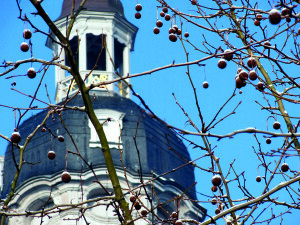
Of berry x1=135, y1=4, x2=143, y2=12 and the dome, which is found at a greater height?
the dome

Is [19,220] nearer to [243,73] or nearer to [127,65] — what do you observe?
[127,65]

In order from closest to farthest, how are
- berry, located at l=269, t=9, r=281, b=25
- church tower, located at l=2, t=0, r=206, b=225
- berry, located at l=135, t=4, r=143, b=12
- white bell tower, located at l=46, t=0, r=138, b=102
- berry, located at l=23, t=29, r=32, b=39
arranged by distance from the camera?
1. berry, located at l=269, t=9, r=281, b=25
2. berry, located at l=23, t=29, r=32, b=39
3. berry, located at l=135, t=4, r=143, b=12
4. church tower, located at l=2, t=0, r=206, b=225
5. white bell tower, located at l=46, t=0, r=138, b=102

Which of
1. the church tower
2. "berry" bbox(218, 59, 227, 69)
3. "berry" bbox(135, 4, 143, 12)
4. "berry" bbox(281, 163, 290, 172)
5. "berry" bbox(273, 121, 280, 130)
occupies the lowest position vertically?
"berry" bbox(281, 163, 290, 172)

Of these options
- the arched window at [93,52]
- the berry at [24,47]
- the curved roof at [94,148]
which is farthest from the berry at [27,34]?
the arched window at [93,52]

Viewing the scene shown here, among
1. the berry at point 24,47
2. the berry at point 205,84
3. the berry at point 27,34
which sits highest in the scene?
the berry at point 205,84

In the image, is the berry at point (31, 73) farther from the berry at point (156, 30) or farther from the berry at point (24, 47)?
the berry at point (156, 30)

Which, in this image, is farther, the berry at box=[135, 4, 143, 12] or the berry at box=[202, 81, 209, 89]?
the berry at box=[135, 4, 143, 12]

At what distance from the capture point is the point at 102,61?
40125 mm

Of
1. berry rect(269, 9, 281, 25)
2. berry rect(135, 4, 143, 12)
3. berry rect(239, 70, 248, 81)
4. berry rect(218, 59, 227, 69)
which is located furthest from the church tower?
berry rect(269, 9, 281, 25)

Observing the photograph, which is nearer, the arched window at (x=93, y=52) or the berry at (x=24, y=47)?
the berry at (x=24, y=47)

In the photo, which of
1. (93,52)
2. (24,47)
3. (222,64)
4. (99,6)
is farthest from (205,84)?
(99,6)

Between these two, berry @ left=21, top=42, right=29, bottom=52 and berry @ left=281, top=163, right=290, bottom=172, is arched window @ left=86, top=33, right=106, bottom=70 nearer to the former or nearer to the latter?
berry @ left=281, top=163, right=290, bottom=172

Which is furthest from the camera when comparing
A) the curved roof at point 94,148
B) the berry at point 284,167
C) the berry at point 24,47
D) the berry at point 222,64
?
the curved roof at point 94,148

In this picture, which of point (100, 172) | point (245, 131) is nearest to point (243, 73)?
point (245, 131)
